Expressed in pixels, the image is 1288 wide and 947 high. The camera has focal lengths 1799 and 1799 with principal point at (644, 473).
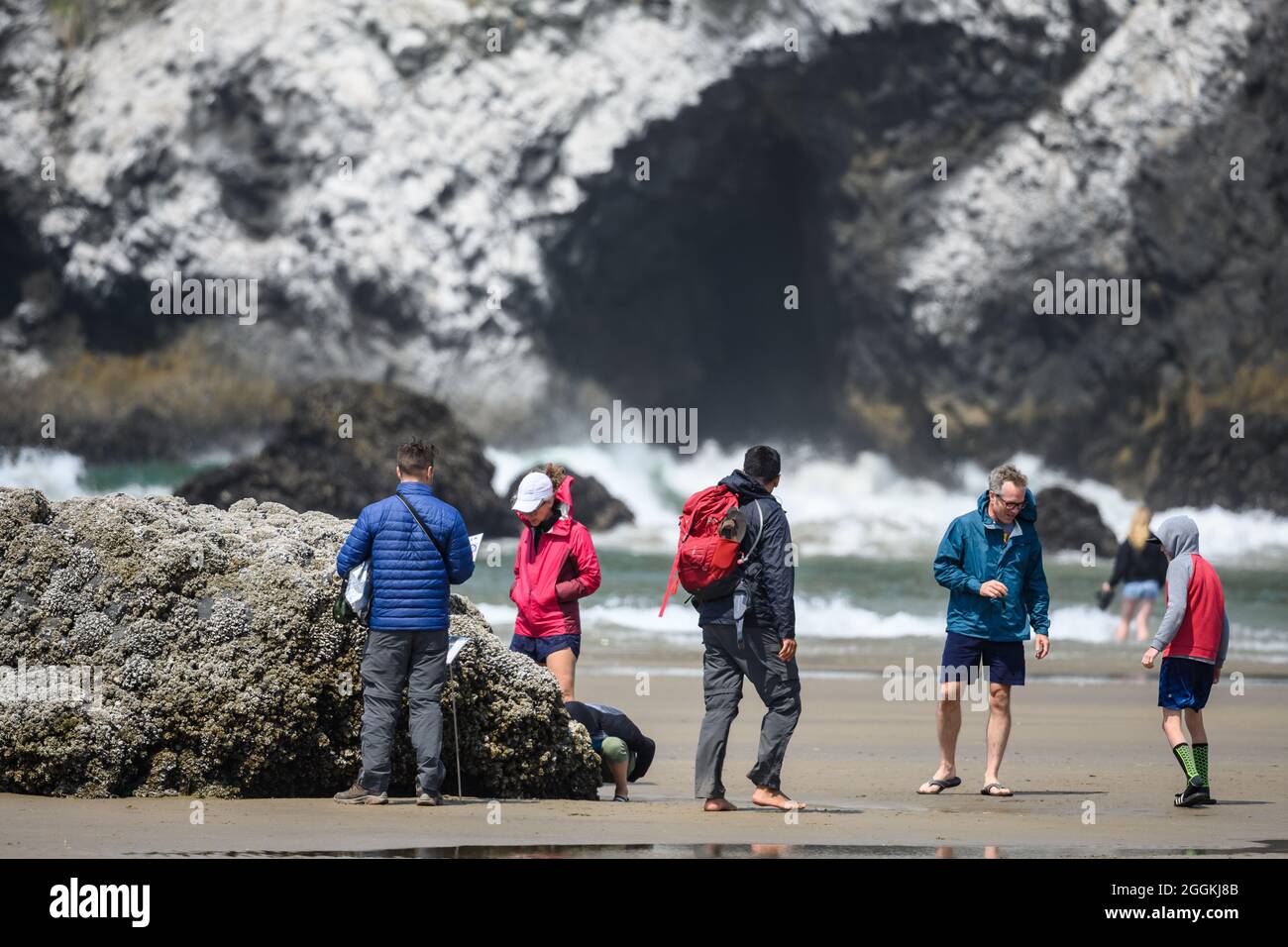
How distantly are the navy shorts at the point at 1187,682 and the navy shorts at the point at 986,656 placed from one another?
716 mm

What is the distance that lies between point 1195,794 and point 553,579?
3.32m

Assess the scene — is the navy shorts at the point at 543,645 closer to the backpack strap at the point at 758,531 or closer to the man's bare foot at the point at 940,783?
the backpack strap at the point at 758,531

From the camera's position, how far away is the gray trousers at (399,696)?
7617mm

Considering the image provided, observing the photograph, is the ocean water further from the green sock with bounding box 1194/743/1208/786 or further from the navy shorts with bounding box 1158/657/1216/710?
the green sock with bounding box 1194/743/1208/786

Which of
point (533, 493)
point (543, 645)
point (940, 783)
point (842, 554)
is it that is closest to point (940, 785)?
point (940, 783)

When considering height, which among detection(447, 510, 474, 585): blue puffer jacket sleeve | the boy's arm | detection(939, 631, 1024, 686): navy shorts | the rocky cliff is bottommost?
detection(939, 631, 1024, 686): navy shorts

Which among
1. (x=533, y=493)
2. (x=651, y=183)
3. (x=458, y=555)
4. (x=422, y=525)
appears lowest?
(x=458, y=555)

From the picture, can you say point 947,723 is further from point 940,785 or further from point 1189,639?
point 1189,639

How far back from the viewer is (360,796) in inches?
304

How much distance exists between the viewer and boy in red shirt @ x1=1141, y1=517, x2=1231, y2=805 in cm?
873

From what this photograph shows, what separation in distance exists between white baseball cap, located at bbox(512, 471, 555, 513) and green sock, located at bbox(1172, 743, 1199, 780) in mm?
3320

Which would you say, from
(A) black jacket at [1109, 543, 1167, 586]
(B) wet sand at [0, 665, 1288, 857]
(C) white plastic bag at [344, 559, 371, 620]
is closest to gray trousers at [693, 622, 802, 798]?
(B) wet sand at [0, 665, 1288, 857]
